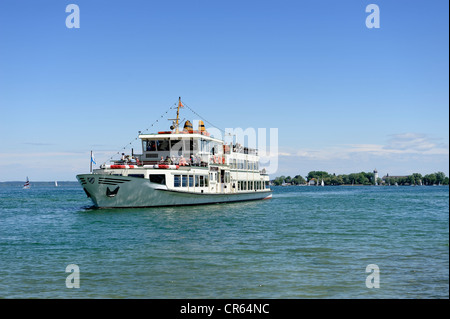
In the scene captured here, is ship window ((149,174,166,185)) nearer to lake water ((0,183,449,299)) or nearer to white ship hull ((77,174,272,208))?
white ship hull ((77,174,272,208))

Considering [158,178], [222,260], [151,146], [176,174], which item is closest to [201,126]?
[151,146]

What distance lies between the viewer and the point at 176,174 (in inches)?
1827

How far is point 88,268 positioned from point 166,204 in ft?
90.6

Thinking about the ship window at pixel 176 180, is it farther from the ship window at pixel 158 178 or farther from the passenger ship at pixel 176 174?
the ship window at pixel 158 178

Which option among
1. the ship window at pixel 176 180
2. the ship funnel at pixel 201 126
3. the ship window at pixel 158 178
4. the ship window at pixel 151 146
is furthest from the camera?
the ship funnel at pixel 201 126

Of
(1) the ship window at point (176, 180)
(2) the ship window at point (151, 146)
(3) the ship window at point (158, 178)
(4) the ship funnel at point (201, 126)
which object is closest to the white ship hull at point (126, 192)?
(3) the ship window at point (158, 178)

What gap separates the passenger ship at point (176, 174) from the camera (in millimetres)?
42469

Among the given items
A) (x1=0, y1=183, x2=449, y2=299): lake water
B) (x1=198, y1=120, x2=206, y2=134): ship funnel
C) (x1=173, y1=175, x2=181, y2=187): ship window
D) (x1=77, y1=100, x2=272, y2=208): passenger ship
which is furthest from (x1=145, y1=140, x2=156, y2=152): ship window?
(x1=0, y1=183, x2=449, y2=299): lake water

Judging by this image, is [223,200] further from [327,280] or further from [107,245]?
[327,280]

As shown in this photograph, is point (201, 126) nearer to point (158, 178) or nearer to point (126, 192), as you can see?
point (158, 178)

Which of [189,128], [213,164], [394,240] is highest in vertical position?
[189,128]

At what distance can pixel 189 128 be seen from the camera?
55.3 metres
